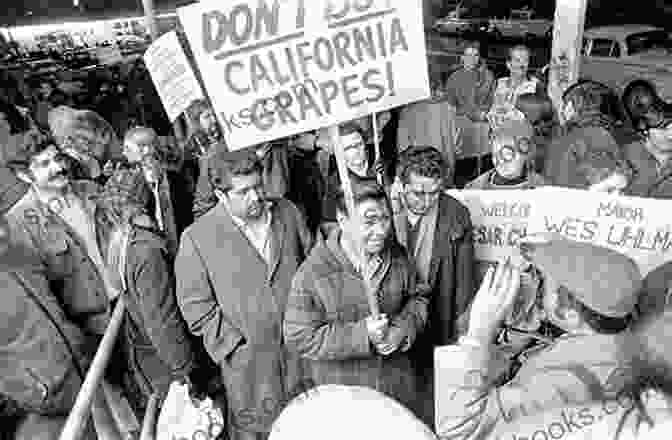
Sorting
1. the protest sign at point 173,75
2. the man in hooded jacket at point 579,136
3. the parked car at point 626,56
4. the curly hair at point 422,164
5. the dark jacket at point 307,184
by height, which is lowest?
the parked car at point 626,56

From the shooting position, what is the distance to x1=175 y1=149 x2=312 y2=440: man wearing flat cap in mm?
2193

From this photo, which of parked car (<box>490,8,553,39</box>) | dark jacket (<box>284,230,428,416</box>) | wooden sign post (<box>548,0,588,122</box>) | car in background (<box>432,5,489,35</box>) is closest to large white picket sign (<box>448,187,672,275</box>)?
dark jacket (<box>284,230,428,416</box>)

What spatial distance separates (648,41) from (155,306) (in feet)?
30.4

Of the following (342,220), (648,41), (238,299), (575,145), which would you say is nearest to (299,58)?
(342,220)

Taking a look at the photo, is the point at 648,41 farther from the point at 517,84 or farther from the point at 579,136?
the point at 579,136

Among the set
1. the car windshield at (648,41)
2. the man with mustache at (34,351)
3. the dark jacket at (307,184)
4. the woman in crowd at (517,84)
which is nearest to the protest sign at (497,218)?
the dark jacket at (307,184)

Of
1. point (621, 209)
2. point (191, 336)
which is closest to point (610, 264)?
point (621, 209)

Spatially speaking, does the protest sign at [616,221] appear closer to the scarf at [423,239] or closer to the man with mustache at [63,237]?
the scarf at [423,239]

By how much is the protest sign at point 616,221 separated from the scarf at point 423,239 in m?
0.49

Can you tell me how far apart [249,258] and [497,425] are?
48.8 inches

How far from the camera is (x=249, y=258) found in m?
2.21

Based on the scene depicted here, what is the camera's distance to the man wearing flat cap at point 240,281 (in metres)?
2.19

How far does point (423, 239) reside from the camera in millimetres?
2383

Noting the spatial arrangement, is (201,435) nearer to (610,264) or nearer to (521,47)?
(610,264)
